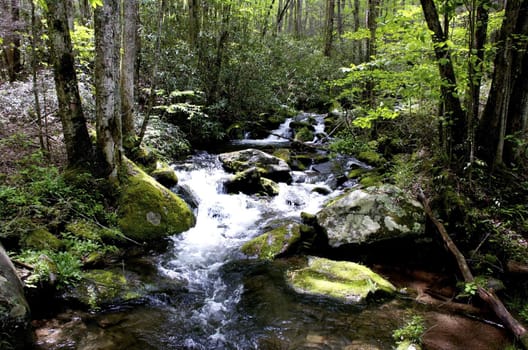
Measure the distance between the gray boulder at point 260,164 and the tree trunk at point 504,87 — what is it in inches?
209

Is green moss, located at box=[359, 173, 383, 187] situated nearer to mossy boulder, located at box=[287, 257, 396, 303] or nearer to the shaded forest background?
the shaded forest background

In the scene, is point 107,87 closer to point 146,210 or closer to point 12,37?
point 146,210

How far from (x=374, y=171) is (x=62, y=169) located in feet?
26.3

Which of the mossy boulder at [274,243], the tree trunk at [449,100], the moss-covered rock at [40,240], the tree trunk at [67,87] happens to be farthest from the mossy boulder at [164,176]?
the tree trunk at [449,100]

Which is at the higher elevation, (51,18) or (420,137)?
(51,18)

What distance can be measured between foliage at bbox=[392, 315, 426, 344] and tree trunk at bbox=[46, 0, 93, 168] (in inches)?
234

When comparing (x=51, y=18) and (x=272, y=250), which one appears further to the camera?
(x=272, y=250)

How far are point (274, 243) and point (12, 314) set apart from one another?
165 inches

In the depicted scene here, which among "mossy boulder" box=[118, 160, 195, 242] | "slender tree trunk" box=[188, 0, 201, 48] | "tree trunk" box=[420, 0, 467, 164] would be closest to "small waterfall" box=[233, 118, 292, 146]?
"slender tree trunk" box=[188, 0, 201, 48]

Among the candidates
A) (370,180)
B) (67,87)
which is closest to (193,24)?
(67,87)

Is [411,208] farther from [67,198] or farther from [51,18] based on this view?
[51,18]

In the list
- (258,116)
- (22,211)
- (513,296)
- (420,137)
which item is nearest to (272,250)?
(513,296)

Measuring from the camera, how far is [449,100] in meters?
6.49

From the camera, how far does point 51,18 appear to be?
570cm
